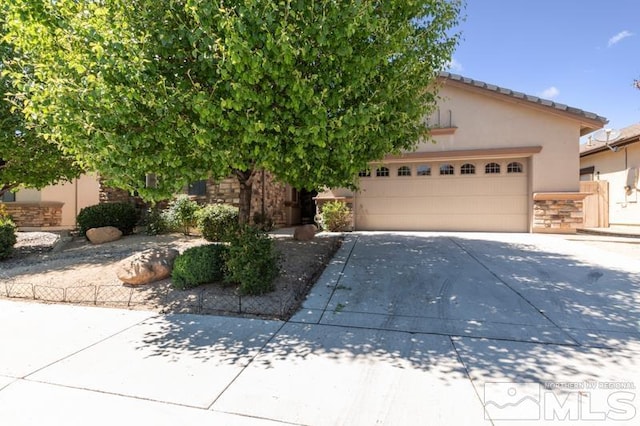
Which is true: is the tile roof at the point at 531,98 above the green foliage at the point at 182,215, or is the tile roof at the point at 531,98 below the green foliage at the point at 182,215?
above

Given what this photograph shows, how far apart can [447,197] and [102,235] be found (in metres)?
11.4

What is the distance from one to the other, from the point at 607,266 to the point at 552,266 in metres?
1.12

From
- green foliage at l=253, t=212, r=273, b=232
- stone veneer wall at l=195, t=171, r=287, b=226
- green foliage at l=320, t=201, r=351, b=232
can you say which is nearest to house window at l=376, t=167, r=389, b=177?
green foliage at l=320, t=201, r=351, b=232

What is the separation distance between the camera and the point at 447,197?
11.5m

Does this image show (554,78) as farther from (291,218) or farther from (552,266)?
(291,218)

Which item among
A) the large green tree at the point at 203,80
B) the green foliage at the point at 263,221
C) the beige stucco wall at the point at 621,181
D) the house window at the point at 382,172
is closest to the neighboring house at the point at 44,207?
the green foliage at the point at 263,221

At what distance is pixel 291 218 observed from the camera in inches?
588

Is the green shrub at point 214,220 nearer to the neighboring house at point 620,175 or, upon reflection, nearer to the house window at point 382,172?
the house window at point 382,172

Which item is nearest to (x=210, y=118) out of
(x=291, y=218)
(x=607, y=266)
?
(x=607, y=266)

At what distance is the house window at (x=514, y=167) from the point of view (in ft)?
36.4

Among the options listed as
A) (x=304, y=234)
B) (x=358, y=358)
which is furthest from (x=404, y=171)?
(x=358, y=358)

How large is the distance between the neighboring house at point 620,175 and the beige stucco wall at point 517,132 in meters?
4.08

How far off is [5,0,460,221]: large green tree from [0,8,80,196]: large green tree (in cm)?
326

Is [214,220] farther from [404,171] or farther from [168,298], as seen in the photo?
[404,171]
